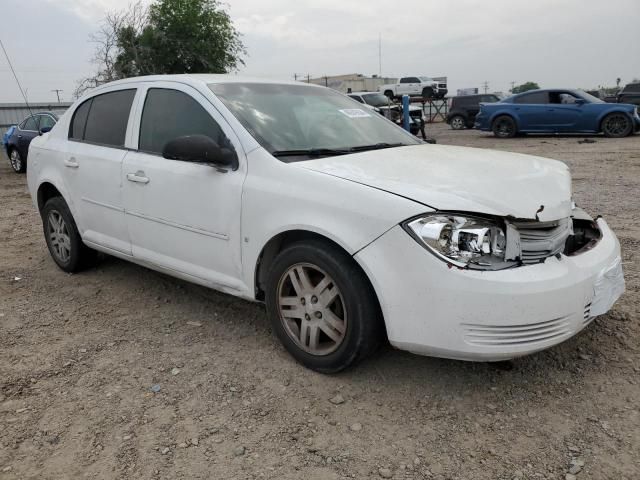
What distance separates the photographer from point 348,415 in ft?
8.59

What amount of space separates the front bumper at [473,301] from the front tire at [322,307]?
0.11 meters

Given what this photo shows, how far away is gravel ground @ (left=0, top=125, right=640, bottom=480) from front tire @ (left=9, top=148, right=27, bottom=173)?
11.1 m

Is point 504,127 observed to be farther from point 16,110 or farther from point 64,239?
point 16,110

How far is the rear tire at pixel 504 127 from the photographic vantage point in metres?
17.2

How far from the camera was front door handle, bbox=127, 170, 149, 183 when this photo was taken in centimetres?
364

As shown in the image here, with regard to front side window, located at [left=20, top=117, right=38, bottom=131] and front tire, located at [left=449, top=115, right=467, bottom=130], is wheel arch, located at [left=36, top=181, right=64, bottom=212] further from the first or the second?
front tire, located at [left=449, top=115, right=467, bottom=130]

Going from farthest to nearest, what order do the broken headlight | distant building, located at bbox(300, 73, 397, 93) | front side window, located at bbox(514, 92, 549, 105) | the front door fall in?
distant building, located at bbox(300, 73, 397, 93) → front side window, located at bbox(514, 92, 549, 105) → the front door → the broken headlight

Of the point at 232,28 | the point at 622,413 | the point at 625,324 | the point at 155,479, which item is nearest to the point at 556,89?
the point at 625,324

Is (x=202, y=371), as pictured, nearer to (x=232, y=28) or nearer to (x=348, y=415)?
(x=348, y=415)

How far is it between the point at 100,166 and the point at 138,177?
0.58m

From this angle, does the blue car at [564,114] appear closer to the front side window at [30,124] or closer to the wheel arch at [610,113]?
the wheel arch at [610,113]

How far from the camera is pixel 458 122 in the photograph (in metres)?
24.0

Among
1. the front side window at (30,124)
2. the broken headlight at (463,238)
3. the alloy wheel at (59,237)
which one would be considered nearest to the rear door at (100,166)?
the alloy wheel at (59,237)

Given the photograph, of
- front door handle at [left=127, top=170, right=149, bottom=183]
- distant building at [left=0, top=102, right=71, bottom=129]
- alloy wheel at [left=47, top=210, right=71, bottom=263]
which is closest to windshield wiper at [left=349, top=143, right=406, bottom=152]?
front door handle at [left=127, top=170, right=149, bottom=183]
